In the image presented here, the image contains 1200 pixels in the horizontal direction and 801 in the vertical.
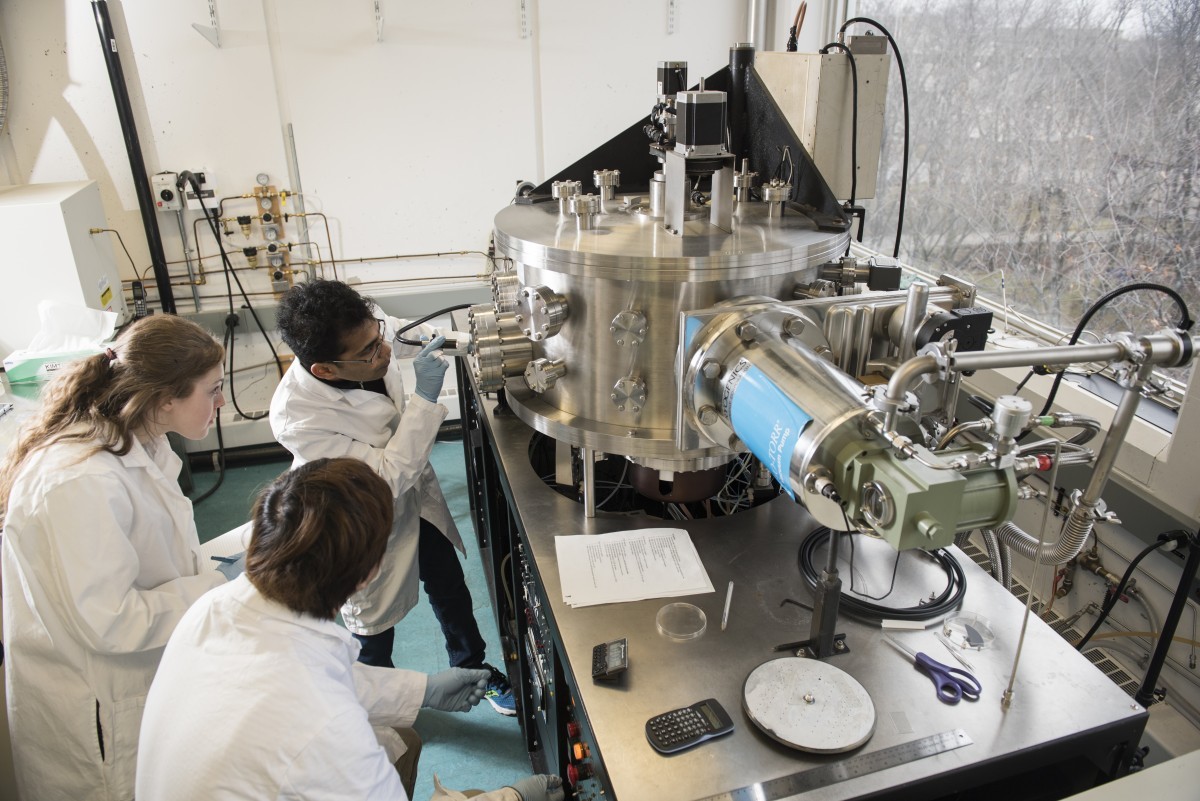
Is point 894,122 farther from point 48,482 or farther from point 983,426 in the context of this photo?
point 48,482

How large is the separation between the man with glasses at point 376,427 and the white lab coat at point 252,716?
0.46 m

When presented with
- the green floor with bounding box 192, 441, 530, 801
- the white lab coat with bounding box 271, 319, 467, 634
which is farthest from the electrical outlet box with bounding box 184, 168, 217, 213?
the white lab coat with bounding box 271, 319, 467, 634

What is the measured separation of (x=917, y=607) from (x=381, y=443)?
4.02ft

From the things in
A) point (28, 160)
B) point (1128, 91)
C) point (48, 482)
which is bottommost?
point (48, 482)

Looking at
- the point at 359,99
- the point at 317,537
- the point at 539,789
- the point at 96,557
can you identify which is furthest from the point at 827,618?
the point at 359,99

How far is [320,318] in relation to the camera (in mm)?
1577

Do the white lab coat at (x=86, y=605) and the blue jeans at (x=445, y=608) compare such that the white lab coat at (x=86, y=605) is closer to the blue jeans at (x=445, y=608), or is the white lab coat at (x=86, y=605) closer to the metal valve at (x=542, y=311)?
the blue jeans at (x=445, y=608)

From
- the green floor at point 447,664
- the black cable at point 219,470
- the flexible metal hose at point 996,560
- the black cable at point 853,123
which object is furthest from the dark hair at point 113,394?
the black cable at point 219,470

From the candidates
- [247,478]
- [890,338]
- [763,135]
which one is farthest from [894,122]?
[247,478]

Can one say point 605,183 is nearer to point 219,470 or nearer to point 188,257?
point 188,257

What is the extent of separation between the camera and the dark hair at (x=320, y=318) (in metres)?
1.58

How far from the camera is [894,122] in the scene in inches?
104

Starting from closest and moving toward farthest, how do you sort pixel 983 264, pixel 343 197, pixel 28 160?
pixel 983 264 < pixel 28 160 < pixel 343 197

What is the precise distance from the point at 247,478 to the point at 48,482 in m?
2.14
